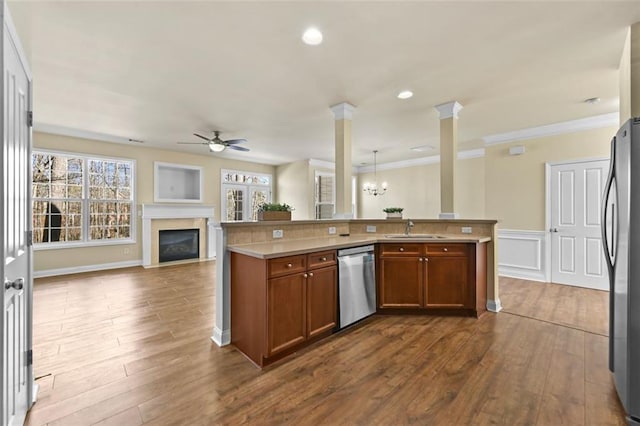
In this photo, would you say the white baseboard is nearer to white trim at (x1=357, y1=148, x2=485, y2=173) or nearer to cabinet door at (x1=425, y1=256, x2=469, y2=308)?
cabinet door at (x1=425, y1=256, x2=469, y2=308)

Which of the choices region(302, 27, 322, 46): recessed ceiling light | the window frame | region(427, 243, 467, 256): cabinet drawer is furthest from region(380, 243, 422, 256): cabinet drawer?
the window frame

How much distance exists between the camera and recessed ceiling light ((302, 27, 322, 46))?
236 centimetres

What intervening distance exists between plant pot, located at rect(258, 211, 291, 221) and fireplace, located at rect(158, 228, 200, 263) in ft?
15.4

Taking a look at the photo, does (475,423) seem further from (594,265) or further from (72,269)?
(72,269)

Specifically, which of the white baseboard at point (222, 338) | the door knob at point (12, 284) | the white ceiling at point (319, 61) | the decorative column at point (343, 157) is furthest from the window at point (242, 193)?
the door knob at point (12, 284)

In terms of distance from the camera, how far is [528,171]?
16.6ft

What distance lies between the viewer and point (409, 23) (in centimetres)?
226

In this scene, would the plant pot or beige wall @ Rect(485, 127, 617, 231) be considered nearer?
the plant pot

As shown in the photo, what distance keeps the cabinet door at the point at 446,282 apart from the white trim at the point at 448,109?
78.3 inches

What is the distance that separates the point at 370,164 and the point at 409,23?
6.56 metres

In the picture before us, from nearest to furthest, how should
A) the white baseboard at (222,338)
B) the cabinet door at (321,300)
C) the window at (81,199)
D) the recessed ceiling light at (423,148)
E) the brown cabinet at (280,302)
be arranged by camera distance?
the brown cabinet at (280,302)
the cabinet door at (321,300)
the white baseboard at (222,338)
the window at (81,199)
the recessed ceiling light at (423,148)

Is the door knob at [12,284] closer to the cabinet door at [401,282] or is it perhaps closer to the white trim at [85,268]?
the cabinet door at [401,282]

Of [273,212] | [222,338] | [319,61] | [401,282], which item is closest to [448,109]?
[319,61]

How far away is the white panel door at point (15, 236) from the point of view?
1.30 metres
